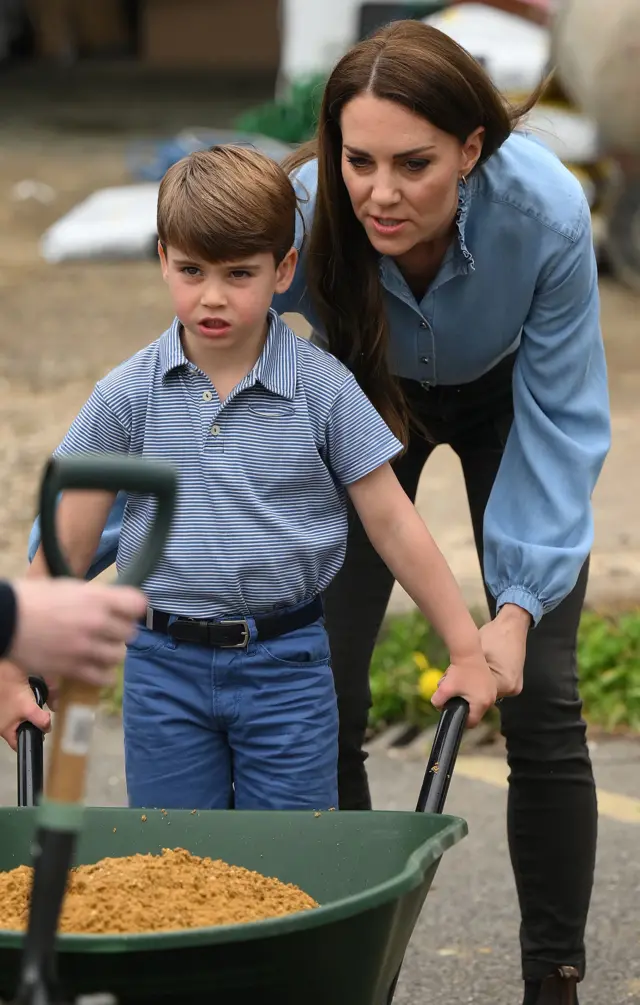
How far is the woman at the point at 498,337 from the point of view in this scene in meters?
2.42

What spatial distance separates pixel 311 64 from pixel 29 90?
5.98 m

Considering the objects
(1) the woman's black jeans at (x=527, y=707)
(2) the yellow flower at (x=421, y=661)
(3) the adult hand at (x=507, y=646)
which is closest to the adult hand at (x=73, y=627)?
(3) the adult hand at (x=507, y=646)

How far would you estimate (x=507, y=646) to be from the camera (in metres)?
2.47

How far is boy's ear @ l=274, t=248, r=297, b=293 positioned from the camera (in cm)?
249

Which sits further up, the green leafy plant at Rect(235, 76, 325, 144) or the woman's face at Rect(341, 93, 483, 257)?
the green leafy plant at Rect(235, 76, 325, 144)

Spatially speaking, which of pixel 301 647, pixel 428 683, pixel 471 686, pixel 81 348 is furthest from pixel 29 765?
pixel 81 348

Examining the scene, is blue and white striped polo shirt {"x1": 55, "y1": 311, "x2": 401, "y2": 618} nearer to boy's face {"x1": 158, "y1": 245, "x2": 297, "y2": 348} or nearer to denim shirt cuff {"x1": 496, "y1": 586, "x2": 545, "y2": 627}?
boy's face {"x1": 158, "y1": 245, "x2": 297, "y2": 348}

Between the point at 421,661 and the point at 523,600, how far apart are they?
1739 millimetres

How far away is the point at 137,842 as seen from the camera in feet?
7.22

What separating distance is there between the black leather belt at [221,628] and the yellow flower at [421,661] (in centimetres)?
172

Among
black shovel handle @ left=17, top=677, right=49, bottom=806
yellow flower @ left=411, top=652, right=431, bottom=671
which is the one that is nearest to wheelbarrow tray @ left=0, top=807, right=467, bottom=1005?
black shovel handle @ left=17, top=677, right=49, bottom=806

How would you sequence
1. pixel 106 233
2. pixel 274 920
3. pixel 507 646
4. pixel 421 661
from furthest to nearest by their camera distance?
pixel 106 233 → pixel 421 661 → pixel 507 646 → pixel 274 920

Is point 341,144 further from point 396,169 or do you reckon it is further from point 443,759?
point 443,759

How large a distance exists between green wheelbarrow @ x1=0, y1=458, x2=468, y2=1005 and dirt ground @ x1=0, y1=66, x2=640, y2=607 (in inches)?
92.3
